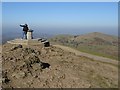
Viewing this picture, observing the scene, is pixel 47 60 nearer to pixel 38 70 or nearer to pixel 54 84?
pixel 38 70

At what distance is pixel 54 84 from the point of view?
17.7m

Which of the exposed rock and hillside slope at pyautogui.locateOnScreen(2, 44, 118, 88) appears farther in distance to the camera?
the exposed rock

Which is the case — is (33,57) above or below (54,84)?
above

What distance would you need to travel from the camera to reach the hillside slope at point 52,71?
17.7 meters

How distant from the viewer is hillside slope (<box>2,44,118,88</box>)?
58.0 ft

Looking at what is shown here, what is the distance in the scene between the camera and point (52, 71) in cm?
1989

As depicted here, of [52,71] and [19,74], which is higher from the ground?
[19,74]

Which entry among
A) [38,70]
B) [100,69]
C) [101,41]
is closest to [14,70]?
[38,70]

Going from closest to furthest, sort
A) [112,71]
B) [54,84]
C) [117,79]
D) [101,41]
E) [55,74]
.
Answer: [54,84]
[55,74]
[117,79]
[112,71]
[101,41]

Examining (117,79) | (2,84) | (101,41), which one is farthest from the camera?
(101,41)

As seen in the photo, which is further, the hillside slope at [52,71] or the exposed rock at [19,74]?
the exposed rock at [19,74]

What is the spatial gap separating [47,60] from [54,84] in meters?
5.36

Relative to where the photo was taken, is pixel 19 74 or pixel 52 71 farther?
pixel 52 71

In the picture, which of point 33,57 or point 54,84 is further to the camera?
point 33,57
